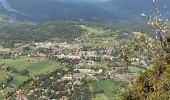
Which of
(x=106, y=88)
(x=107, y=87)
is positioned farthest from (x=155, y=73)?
(x=107, y=87)

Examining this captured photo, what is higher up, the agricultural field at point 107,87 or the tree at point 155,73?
the tree at point 155,73

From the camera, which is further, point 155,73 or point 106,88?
point 106,88

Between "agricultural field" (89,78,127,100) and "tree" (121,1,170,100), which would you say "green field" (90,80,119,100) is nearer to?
"agricultural field" (89,78,127,100)

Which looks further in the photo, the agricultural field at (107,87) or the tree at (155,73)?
the agricultural field at (107,87)

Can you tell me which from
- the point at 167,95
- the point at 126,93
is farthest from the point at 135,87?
the point at 167,95

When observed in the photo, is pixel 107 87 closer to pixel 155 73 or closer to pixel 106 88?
pixel 106 88

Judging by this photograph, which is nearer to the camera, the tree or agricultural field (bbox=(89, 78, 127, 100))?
the tree

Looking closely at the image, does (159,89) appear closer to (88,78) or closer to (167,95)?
(167,95)

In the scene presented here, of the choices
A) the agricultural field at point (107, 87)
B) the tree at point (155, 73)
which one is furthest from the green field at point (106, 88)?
the tree at point (155, 73)

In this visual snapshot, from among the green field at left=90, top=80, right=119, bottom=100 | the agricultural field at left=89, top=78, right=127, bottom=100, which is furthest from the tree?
the green field at left=90, top=80, right=119, bottom=100

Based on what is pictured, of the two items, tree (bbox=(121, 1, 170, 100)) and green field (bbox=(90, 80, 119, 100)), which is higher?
tree (bbox=(121, 1, 170, 100))

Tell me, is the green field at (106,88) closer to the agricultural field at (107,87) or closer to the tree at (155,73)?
Answer: the agricultural field at (107,87)

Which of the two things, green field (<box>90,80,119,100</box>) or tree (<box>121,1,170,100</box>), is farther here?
green field (<box>90,80,119,100</box>)
